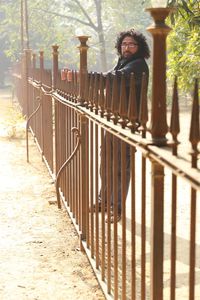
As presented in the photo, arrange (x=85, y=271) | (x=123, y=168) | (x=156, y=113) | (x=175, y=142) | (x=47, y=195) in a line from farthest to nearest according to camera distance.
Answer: (x=47, y=195)
(x=85, y=271)
(x=123, y=168)
(x=156, y=113)
(x=175, y=142)

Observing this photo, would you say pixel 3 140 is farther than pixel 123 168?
Yes

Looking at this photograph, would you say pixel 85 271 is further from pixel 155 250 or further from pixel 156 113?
pixel 156 113

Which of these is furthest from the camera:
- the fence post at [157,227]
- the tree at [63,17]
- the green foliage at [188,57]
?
the tree at [63,17]

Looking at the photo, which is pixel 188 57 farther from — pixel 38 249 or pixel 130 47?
pixel 38 249

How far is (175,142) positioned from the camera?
203cm

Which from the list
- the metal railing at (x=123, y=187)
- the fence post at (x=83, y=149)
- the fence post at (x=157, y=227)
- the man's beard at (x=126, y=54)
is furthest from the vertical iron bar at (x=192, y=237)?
the man's beard at (x=126, y=54)

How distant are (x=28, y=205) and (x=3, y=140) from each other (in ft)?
20.5

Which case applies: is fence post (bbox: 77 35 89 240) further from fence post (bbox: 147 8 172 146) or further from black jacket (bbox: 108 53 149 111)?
fence post (bbox: 147 8 172 146)

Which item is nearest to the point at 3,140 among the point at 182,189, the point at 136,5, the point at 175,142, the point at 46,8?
the point at 182,189

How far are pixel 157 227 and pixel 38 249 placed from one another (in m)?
2.46

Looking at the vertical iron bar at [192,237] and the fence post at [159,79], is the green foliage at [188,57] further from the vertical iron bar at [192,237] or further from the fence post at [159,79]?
the vertical iron bar at [192,237]

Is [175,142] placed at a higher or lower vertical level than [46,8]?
lower

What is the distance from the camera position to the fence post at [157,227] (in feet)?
7.43

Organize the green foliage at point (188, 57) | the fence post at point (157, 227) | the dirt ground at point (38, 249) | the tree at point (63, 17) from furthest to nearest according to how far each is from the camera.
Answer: the tree at point (63, 17)
the green foliage at point (188, 57)
the dirt ground at point (38, 249)
the fence post at point (157, 227)
